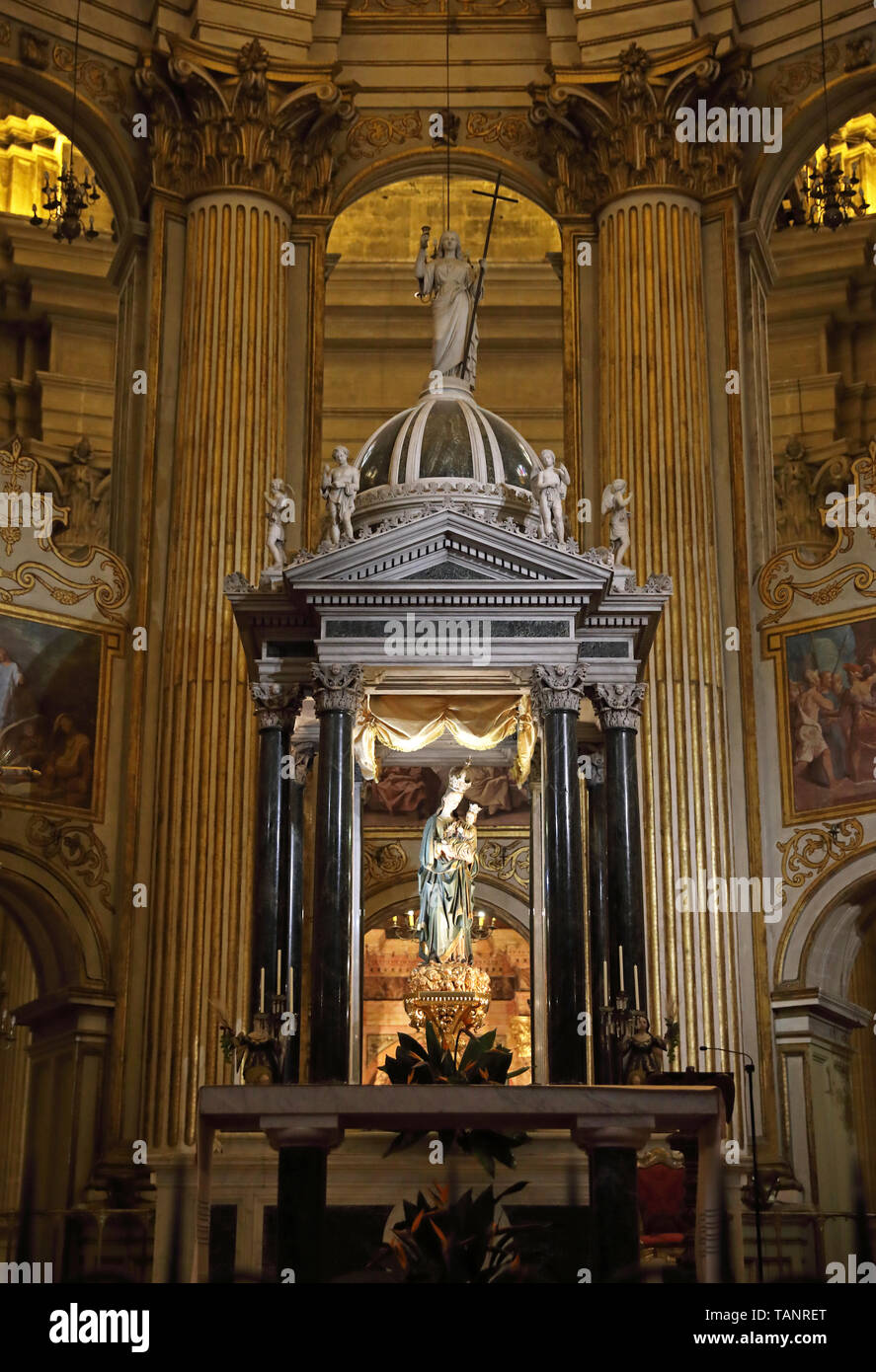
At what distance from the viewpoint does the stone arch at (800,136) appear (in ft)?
51.1

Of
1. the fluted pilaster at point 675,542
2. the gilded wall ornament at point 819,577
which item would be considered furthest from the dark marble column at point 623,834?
the gilded wall ornament at point 819,577

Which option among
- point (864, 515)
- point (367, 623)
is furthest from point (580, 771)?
point (864, 515)

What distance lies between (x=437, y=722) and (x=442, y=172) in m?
6.93

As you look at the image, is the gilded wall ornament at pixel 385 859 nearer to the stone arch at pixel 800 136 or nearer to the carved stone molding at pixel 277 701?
the carved stone molding at pixel 277 701

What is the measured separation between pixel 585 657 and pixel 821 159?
29.6 ft

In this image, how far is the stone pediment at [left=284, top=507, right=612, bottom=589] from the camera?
10656 mm

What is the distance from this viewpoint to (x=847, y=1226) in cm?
1324

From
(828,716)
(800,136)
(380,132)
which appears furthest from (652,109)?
(828,716)

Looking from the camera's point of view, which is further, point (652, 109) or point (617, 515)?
point (652, 109)

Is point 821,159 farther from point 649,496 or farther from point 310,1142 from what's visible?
point 310,1142

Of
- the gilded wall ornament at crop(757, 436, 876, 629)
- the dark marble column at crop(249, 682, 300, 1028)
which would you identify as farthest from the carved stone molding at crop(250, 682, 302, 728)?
the gilded wall ornament at crop(757, 436, 876, 629)

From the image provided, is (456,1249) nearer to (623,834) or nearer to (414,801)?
(623,834)

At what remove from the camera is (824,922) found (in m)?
13.9

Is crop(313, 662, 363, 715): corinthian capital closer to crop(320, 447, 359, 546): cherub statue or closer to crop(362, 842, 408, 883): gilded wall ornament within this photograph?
crop(320, 447, 359, 546): cherub statue
